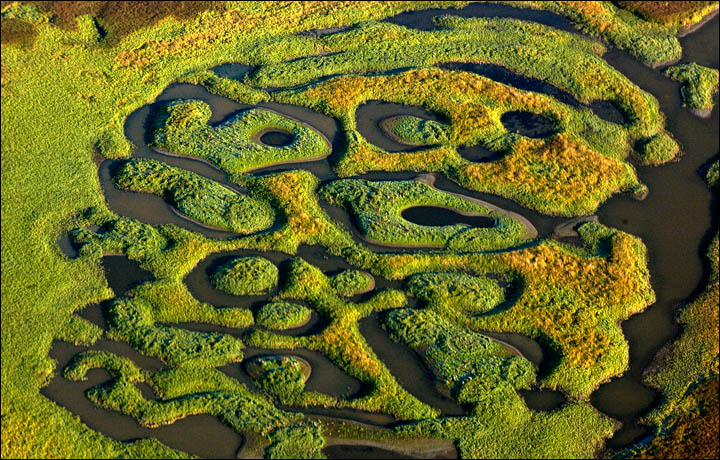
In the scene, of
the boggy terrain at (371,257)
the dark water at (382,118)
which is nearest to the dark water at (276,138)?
the boggy terrain at (371,257)

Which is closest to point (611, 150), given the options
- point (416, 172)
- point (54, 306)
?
point (416, 172)

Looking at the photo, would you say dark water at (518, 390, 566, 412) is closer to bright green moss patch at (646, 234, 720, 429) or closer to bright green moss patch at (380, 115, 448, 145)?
bright green moss patch at (646, 234, 720, 429)

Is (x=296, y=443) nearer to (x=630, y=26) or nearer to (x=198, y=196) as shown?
(x=198, y=196)

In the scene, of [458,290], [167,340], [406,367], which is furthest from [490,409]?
[167,340]

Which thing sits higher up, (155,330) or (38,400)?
(155,330)

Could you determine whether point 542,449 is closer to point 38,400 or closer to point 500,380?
point 500,380

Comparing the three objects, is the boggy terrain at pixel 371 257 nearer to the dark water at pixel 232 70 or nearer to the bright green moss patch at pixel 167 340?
the bright green moss patch at pixel 167 340
